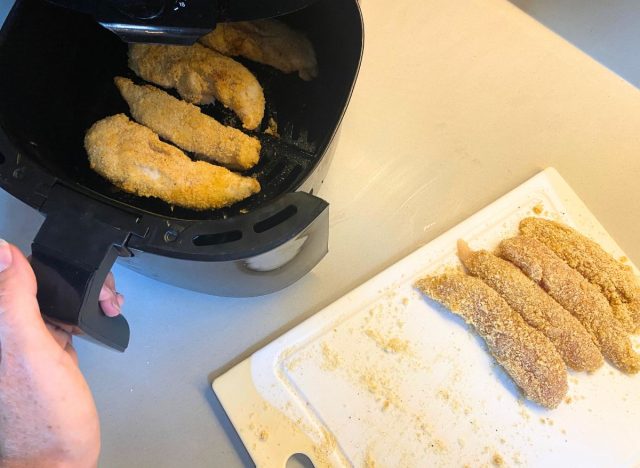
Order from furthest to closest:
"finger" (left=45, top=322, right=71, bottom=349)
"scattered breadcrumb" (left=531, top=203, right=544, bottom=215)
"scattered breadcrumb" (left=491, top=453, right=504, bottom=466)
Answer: "scattered breadcrumb" (left=531, top=203, right=544, bottom=215), "scattered breadcrumb" (left=491, top=453, right=504, bottom=466), "finger" (left=45, top=322, right=71, bottom=349)

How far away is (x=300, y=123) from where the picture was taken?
884 millimetres

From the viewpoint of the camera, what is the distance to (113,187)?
826 mm

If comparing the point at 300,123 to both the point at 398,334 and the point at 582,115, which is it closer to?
the point at 398,334

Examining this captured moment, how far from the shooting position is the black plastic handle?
587mm

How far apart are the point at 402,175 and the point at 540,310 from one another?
357 mm

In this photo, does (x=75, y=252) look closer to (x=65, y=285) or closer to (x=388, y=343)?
(x=65, y=285)

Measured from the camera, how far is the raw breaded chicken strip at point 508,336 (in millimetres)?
809

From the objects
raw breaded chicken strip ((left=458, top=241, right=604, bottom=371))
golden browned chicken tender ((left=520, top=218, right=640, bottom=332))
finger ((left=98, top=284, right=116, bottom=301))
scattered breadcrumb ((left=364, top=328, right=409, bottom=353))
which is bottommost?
finger ((left=98, top=284, right=116, bottom=301))

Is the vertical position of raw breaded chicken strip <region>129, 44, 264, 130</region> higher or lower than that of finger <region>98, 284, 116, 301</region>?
higher

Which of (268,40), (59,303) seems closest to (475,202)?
(268,40)

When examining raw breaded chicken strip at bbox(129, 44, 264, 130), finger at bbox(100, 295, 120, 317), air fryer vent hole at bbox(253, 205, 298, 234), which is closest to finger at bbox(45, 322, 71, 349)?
finger at bbox(100, 295, 120, 317)

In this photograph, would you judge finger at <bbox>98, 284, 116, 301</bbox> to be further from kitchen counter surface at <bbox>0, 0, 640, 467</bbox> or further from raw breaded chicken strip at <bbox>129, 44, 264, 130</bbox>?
raw breaded chicken strip at <bbox>129, 44, 264, 130</bbox>

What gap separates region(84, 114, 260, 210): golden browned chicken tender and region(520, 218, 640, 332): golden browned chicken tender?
533 mm

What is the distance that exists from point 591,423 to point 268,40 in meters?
0.85
